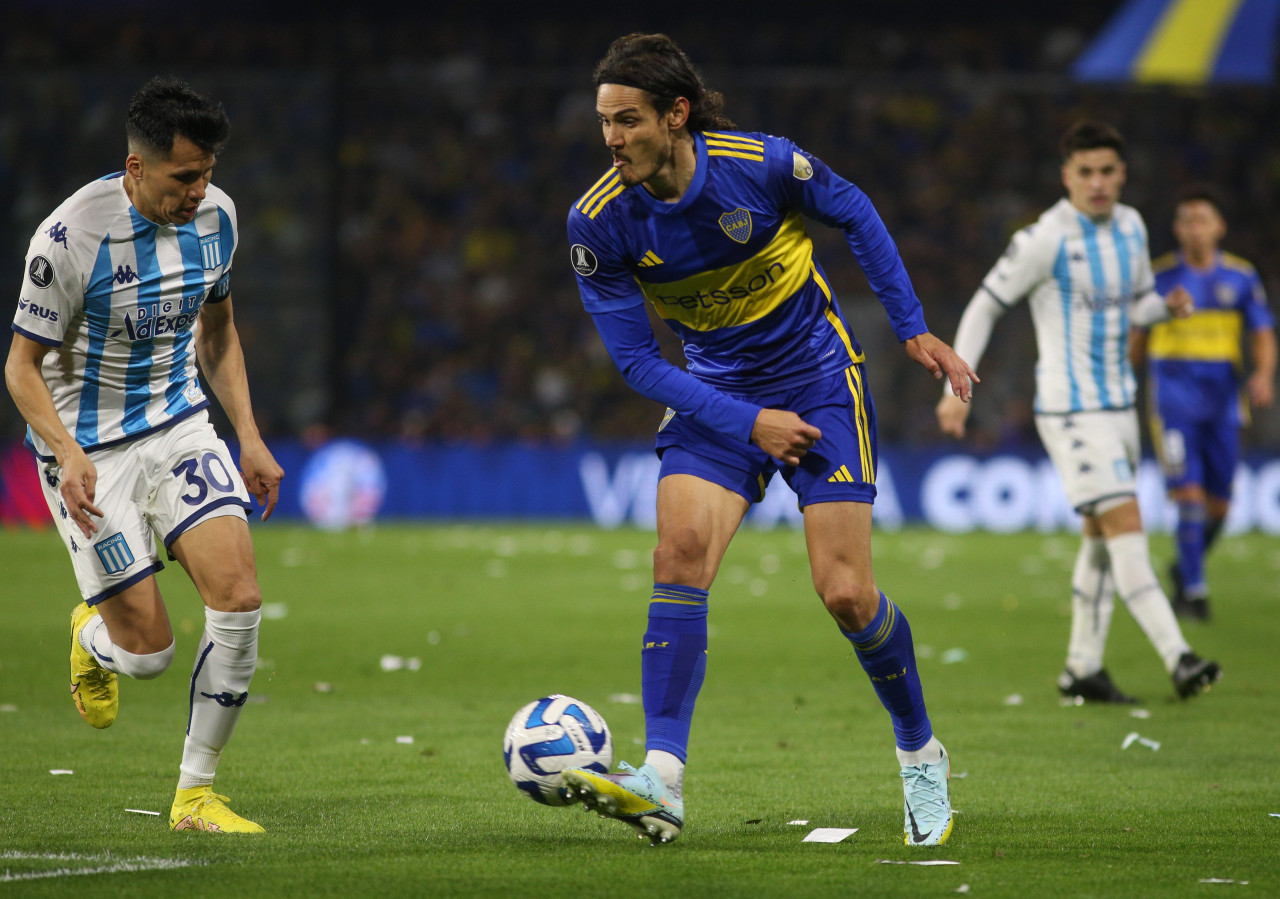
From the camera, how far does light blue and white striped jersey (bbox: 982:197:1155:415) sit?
7.14 meters

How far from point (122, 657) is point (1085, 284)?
4715 mm

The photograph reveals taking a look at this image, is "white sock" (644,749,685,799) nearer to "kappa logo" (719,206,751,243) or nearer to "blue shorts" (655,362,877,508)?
"blue shorts" (655,362,877,508)

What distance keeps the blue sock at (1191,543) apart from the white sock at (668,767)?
664cm

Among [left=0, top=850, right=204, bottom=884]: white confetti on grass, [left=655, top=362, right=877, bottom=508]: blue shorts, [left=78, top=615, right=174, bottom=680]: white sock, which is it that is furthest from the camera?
[left=78, top=615, right=174, bottom=680]: white sock

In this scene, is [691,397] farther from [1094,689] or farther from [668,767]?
[1094,689]

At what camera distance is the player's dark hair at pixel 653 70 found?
411 centimetres

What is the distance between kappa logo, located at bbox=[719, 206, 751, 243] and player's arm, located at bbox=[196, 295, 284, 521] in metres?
1.61

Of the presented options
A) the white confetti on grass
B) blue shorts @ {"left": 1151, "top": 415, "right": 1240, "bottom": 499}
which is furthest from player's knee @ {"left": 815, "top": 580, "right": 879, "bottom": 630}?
blue shorts @ {"left": 1151, "top": 415, "right": 1240, "bottom": 499}

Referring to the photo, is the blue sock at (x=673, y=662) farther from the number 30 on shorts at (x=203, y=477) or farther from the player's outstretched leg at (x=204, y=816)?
the number 30 on shorts at (x=203, y=477)

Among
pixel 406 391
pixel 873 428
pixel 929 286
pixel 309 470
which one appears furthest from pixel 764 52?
pixel 873 428

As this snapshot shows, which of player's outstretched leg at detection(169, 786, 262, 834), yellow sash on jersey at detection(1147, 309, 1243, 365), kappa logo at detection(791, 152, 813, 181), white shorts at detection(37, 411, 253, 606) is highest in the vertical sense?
yellow sash on jersey at detection(1147, 309, 1243, 365)

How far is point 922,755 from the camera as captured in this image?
14.3ft

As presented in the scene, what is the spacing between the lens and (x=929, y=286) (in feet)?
68.5

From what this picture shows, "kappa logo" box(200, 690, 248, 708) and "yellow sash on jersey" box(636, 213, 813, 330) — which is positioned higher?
"yellow sash on jersey" box(636, 213, 813, 330)
